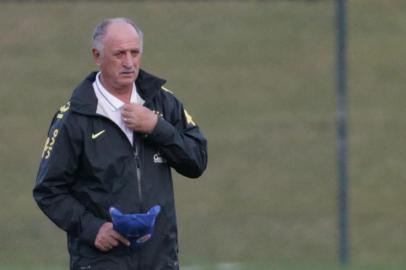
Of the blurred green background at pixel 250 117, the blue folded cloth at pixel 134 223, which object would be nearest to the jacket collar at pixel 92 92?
the blue folded cloth at pixel 134 223

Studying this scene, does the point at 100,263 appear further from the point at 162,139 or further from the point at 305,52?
the point at 305,52

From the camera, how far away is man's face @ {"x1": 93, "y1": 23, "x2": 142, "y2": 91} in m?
5.52

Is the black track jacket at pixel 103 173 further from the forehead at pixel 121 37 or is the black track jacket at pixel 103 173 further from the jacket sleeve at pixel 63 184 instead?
the forehead at pixel 121 37

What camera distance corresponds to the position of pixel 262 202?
13016 mm

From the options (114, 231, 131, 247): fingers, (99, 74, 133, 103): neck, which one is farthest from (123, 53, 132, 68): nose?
(114, 231, 131, 247): fingers

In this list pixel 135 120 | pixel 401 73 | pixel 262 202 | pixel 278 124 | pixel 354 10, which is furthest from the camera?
pixel 354 10

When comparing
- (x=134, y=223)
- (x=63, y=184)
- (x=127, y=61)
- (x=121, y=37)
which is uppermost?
(x=121, y=37)

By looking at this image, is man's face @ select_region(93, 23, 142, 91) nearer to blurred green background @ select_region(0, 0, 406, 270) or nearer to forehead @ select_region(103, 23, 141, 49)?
forehead @ select_region(103, 23, 141, 49)

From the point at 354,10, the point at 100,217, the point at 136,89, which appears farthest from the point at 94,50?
the point at 354,10

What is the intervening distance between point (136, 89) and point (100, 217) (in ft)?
1.97

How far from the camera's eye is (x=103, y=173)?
5484 millimetres

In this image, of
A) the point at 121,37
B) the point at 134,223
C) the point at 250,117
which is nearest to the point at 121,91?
the point at 121,37

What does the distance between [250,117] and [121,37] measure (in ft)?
31.3

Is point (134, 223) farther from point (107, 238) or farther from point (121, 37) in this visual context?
point (121, 37)
